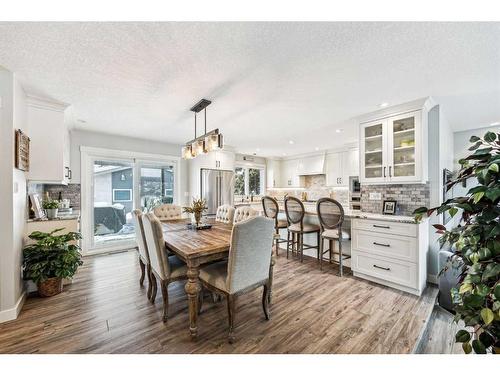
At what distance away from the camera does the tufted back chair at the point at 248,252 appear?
166 centimetres

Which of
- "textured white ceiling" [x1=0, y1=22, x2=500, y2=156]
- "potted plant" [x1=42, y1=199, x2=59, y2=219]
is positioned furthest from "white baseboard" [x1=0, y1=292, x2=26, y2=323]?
"textured white ceiling" [x1=0, y1=22, x2=500, y2=156]

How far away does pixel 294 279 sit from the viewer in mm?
2904

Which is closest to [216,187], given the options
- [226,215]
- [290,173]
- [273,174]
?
[226,215]

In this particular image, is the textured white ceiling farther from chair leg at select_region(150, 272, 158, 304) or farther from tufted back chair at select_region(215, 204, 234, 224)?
chair leg at select_region(150, 272, 158, 304)

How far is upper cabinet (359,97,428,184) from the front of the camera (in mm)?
2704

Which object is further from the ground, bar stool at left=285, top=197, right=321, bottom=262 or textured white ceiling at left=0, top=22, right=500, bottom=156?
textured white ceiling at left=0, top=22, right=500, bottom=156

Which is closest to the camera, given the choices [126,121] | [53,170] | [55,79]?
[55,79]

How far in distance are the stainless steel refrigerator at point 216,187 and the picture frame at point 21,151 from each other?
2.88m

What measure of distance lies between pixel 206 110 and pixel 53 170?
2091mm

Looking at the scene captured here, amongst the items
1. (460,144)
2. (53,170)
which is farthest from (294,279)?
(460,144)

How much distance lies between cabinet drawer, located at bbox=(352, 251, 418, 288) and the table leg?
7.42 feet

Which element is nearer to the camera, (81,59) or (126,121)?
(81,59)

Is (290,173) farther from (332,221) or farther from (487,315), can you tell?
(487,315)

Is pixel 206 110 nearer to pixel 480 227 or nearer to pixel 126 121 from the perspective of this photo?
pixel 126 121
